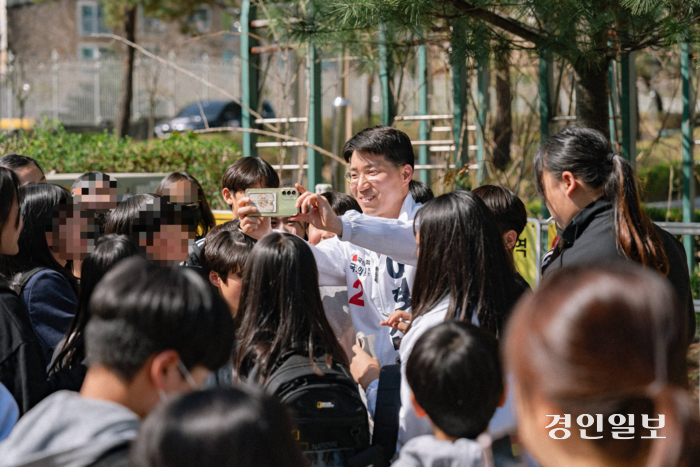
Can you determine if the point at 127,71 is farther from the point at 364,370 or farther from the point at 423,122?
the point at 364,370

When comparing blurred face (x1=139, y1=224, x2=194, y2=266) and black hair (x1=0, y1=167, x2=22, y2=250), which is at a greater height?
black hair (x1=0, y1=167, x2=22, y2=250)

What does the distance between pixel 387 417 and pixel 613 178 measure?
1.20 metres

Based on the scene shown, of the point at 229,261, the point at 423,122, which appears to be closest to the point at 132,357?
the point at 229,261

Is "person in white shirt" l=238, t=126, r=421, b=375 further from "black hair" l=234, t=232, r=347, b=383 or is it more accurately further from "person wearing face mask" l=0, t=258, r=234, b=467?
"person wearing face mask" l=0, t=258, r=234, b=467

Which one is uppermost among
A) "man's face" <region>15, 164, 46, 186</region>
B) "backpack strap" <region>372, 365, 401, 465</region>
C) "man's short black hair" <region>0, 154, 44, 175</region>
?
"man's short black hair" <region>0, 154, 44, 175</region>

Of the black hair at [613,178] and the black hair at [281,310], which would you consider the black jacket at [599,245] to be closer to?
the black hair at [613,178]

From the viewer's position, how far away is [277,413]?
1.19 m

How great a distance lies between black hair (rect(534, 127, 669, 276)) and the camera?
7.92 ft

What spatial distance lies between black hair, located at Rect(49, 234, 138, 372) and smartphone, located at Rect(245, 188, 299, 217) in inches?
26.5

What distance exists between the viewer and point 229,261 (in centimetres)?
301

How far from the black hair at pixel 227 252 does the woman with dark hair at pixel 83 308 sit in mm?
589

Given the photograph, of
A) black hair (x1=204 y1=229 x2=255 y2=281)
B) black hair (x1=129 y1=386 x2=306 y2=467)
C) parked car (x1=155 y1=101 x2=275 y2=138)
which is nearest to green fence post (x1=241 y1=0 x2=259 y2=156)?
black hair (x1=204 y1=229 x2=255 y2=281)

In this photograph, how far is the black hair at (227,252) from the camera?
2994 mm

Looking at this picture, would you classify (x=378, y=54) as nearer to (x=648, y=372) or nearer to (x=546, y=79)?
(x=546, y=79)
